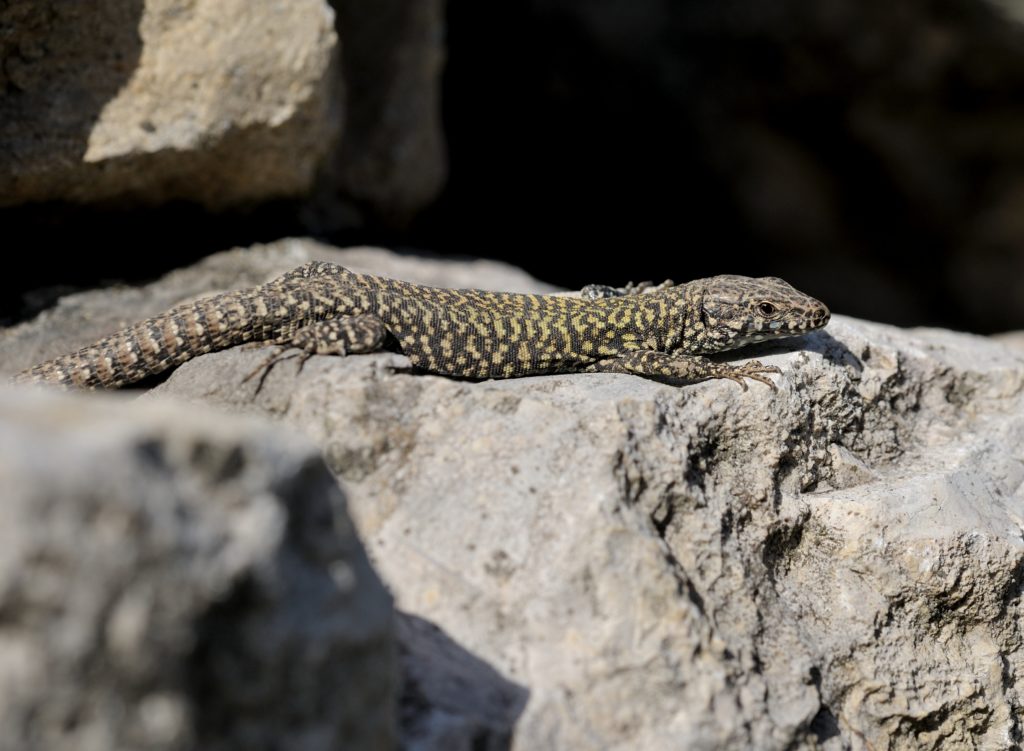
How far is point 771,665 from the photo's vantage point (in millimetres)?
5301

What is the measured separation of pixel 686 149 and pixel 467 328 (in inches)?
424

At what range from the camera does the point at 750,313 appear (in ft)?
23.9

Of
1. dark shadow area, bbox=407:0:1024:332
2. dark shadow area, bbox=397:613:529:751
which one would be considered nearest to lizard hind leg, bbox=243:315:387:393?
dark shadow area, bbox=397:613:529:751

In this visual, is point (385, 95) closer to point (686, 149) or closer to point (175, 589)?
point (686, 149)

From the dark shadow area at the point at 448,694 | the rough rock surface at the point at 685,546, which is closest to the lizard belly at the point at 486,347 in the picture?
the rough rock surface at the point at 685,546

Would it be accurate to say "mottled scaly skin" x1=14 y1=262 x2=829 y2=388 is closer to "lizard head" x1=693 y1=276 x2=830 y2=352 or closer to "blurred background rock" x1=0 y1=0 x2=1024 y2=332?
"lizard head" x1=693 y1=276 x2=830 y2=352

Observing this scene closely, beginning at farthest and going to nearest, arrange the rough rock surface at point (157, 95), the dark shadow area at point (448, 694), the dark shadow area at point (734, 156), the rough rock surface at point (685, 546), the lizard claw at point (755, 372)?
the dark shadow area at point (734, 156) → the rough rock surface at point (157, 95) → the lizard claw at point (755, 372) → the rough rock surface at point (685, 546) → the dark shadow area at point (448, 694)

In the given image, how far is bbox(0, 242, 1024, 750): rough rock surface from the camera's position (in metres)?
4.89

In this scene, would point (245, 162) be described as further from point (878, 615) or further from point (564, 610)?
point (878, 615)

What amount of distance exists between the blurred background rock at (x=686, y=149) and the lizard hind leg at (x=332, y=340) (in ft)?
10.4

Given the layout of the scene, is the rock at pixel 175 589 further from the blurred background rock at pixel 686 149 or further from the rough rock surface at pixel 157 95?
the blurred background rock at pixel 686 149

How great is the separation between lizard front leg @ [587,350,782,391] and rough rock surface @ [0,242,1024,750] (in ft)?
0.63

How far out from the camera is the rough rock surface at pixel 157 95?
7.64 m

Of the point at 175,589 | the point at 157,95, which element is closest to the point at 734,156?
the point at 157,95
